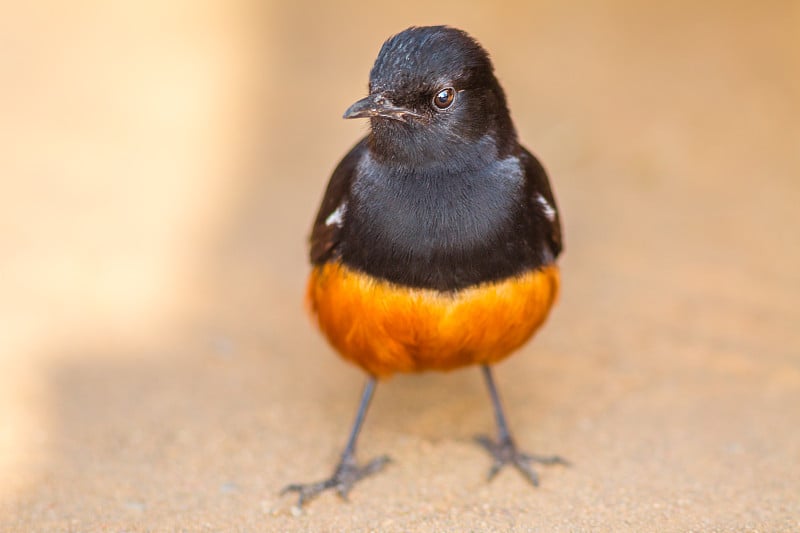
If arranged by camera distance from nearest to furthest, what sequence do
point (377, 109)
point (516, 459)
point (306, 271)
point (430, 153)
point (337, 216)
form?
point (377, 109), point (430, 153), point (337, 216), point (516, 459), point (306, 271)

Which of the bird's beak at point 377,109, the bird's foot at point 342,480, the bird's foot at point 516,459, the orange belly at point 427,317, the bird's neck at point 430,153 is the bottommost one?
the bird's foot at point 342,480

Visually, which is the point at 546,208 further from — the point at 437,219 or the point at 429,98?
the point at 429,98

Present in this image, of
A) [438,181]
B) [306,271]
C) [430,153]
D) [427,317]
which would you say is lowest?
[306,271]

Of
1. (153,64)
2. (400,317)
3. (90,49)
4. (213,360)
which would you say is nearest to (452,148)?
(400,317)

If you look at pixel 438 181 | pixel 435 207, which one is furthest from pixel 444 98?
pixel 435 207

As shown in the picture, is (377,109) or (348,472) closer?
(377,109)

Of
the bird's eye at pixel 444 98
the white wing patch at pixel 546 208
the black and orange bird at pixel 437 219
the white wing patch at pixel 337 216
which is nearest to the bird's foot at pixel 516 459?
the black and orange bird at pixel 437 219

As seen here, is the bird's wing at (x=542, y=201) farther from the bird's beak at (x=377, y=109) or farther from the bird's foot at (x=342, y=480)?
the bird's foot at (x=342, y=480)

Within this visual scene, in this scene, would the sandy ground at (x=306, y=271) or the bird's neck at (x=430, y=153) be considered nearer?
the bird's neck at (x=430, y=153)
